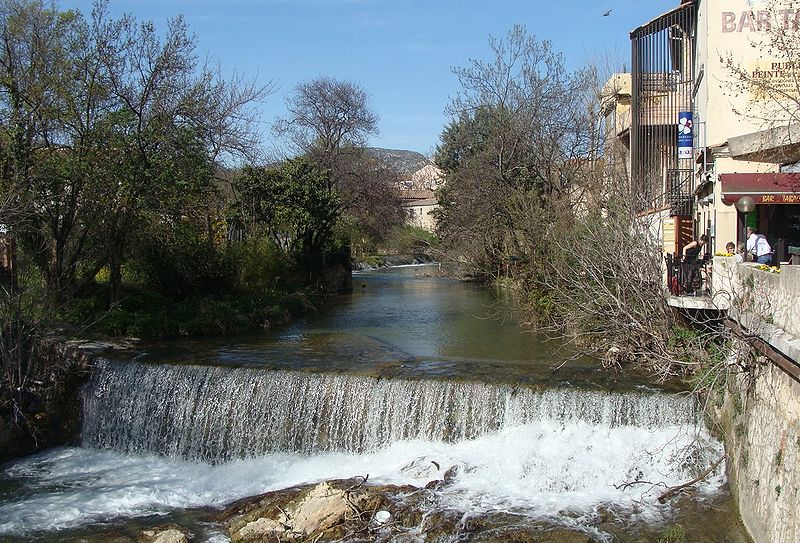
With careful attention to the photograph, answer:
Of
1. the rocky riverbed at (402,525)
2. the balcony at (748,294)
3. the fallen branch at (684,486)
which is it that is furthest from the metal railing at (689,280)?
the rocky riverbed at (402,525)

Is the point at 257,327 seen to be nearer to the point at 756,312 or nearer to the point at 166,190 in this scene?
the point at 166,190

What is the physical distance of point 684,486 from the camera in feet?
31.6

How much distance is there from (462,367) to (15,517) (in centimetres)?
724

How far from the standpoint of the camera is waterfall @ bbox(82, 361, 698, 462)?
37.0 ft

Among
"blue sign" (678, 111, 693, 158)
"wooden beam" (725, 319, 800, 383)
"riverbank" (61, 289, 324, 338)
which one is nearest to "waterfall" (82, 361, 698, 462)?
"wooden beam" (725, 319, 800, 383)

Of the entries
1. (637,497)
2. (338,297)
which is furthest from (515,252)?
(637,497)

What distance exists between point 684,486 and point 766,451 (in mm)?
1833

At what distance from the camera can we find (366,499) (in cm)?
948

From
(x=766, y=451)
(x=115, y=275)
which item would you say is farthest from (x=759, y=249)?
(x=115, y=275)

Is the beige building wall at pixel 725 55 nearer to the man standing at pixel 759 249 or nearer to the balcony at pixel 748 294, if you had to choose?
the man standing at pixel 759 249

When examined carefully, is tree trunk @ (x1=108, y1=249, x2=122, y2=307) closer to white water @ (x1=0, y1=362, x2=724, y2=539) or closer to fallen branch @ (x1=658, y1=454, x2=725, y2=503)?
white water @ (x1=0, y1=362, x2=724, y2=539)

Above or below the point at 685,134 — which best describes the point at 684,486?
below

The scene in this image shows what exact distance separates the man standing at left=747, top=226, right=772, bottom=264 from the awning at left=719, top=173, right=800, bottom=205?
1831 millimetres

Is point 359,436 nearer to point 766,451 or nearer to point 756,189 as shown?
point 766,451
